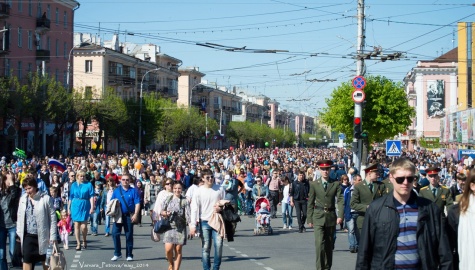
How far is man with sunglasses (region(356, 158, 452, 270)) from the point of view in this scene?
6438 millimetres

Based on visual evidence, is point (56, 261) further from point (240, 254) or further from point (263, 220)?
point (263, 220)

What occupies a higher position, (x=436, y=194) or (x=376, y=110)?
(x=376, y=110)

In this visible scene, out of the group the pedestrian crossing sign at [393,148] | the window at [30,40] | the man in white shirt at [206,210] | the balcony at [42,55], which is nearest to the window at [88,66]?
the balcony at [42,55]

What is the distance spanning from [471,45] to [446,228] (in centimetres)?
6612

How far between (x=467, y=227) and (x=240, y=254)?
1028cm

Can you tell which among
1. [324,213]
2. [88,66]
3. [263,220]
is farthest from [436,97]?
[324,213]

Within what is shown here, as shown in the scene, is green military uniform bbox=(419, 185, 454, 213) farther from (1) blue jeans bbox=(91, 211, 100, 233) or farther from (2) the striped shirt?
(1) blue jeans bbox=(91, 211, 100, 233)

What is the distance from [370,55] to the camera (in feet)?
91.8

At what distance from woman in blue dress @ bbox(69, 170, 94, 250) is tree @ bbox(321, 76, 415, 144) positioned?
32.0 meters

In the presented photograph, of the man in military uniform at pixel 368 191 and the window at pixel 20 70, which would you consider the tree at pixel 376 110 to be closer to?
the window at pixel 20 70

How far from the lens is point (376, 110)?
49.1 metres

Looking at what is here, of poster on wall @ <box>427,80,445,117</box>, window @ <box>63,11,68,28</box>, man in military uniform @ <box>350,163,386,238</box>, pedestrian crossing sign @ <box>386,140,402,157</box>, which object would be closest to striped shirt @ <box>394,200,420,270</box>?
man in military uniform @ <box>350,163,386,238</box>

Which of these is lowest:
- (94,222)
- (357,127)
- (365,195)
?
(94,222)

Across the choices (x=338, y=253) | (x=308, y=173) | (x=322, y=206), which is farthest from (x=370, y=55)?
(x=322, y=206)
